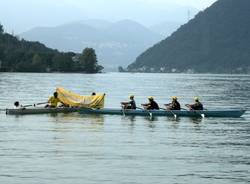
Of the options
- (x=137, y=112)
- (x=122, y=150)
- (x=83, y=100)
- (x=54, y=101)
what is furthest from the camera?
(x=83, y=100)

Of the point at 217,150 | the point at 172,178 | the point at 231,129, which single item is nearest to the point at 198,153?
the point at 217,150

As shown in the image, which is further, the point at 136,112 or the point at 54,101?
the point at 54,101

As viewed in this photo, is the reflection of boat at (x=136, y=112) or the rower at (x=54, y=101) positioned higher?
the rower at (x=54, y=101)

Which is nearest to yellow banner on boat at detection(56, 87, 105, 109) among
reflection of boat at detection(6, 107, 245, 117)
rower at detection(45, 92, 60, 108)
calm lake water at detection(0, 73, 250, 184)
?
rower at detection(45, 92, 60, 108)

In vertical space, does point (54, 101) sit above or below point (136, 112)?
above

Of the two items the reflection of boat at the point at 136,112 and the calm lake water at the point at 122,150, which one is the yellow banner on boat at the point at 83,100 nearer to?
the reflection of boat at the point at 136,112

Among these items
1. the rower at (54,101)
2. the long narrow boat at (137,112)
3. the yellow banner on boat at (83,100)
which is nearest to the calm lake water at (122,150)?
the long narrow boat at (137,112)

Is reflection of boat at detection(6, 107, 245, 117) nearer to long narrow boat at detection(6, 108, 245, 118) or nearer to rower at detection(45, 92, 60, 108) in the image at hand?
long narrow boat at detection(6, 108, 245, 118)

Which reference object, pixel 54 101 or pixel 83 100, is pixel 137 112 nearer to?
pixel 83 100

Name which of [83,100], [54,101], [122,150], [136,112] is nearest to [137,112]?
[136,112]

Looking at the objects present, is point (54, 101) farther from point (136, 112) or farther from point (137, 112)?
point (137, 112)

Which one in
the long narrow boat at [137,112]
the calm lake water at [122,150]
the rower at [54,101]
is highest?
the rower at [54,101]

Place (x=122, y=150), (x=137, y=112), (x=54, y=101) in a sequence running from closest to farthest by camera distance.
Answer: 1. (x=122, y=150)
2. (x=137, y=112)
3. (x=54, y=101)

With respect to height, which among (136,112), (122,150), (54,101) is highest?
(54,101)
